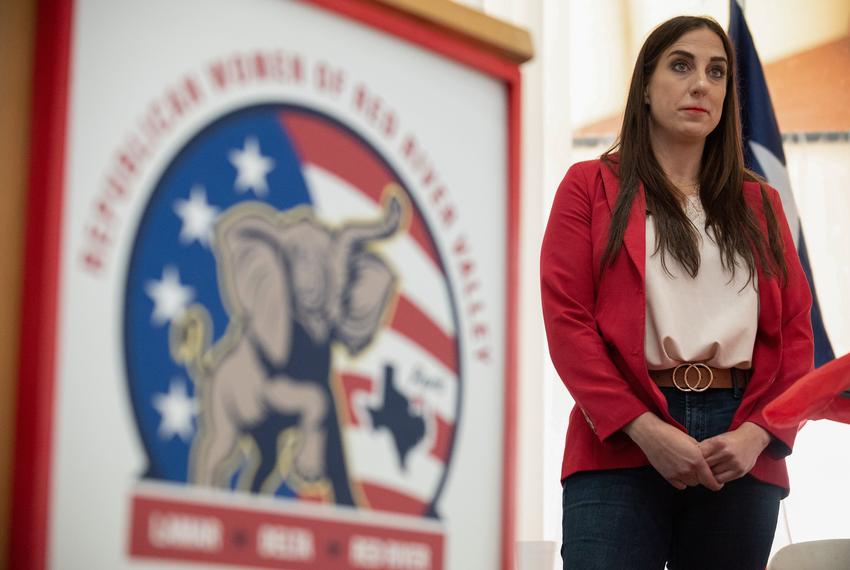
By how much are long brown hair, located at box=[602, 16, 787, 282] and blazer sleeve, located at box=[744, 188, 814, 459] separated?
0.03 m

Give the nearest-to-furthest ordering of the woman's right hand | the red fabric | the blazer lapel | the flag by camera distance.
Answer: the red fabric < the woman's right hand < the blazer lapel < the flag

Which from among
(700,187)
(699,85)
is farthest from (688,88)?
(700,187)

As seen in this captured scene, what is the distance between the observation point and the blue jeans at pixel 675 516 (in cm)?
143

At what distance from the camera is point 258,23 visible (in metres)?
0.68

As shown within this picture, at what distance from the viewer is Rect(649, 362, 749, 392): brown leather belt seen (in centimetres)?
146

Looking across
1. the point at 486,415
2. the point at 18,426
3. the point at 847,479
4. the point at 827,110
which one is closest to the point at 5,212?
the point at 18,426

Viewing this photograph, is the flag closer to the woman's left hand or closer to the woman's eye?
the woman's eye

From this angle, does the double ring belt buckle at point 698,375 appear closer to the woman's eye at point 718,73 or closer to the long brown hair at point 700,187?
the long brown hair at point 700,187

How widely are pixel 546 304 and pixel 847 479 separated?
5.04 ft

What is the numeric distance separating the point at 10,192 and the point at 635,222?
1.03m

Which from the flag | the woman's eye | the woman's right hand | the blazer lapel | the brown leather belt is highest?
the flag

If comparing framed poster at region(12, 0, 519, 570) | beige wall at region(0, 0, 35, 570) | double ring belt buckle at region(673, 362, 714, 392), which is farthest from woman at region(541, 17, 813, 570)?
beige wall at region(0, 0, 35, 570)

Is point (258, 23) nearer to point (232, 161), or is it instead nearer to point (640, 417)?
point (232, 161)

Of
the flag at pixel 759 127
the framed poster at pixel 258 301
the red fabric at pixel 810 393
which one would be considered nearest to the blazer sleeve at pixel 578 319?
the red fabric at pixel 810 393
